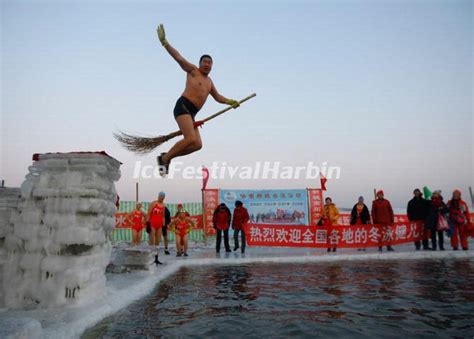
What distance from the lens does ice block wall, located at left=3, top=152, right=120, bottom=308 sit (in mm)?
3416

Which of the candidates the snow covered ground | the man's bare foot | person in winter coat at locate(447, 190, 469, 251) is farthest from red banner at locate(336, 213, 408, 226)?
the man's bare foot

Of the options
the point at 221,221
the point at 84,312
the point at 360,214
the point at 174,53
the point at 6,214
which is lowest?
the point at 84,312

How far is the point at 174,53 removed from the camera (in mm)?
4484

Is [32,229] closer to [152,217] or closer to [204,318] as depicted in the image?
[204,318]

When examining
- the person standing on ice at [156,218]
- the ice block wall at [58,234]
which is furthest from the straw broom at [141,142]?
the person standing on ice at [156,218]

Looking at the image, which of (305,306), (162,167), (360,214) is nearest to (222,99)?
(162,167)

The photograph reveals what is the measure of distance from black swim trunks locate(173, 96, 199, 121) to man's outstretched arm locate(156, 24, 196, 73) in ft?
1.53

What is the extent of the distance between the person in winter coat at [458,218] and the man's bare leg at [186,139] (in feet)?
28.1

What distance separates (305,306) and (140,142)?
11.1 ft

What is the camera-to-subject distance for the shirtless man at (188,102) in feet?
14.2

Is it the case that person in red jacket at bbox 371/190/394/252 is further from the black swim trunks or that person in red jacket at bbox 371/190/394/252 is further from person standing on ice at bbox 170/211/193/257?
the black swim trunks

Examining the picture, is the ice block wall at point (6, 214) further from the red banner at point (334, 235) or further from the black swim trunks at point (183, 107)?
the red banner at point (334, 235)

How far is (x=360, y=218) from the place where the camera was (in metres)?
10.5

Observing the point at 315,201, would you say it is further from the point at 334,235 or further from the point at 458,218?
the point at 458,218
